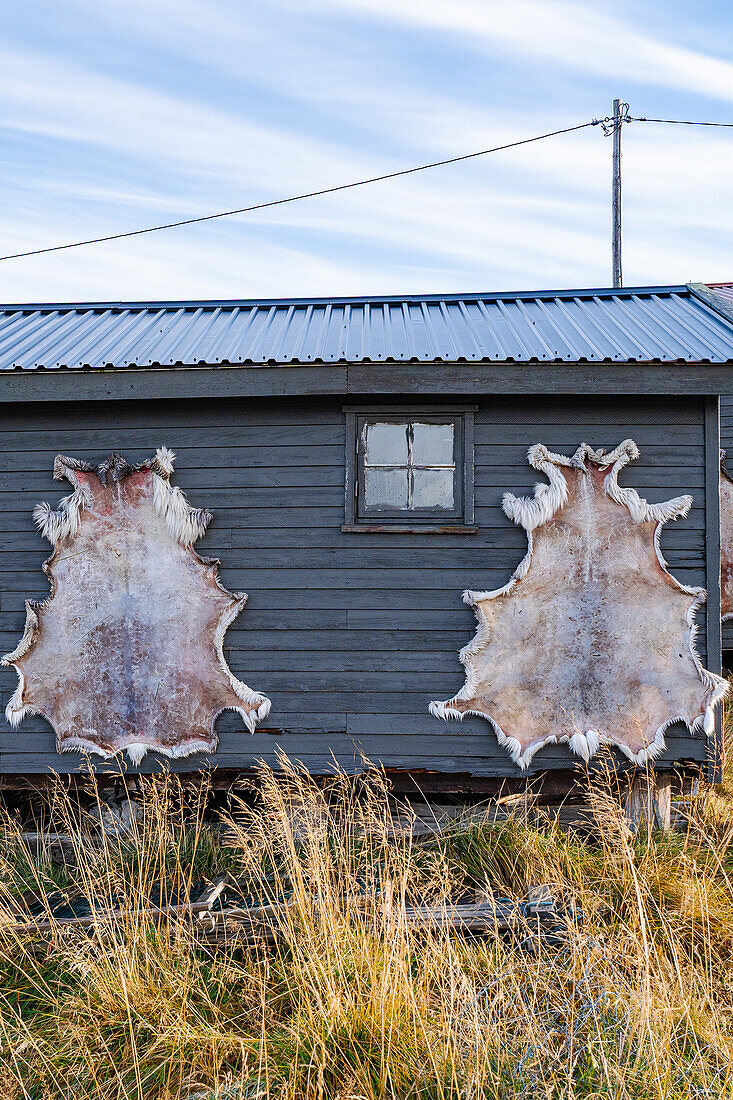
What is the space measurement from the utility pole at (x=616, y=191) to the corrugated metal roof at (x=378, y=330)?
11825 millimetres

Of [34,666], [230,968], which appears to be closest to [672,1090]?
[230,968]

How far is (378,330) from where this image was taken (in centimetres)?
615

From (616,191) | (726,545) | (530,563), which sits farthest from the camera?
(616,191)

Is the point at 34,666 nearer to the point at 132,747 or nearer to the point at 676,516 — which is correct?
the point at 132,747

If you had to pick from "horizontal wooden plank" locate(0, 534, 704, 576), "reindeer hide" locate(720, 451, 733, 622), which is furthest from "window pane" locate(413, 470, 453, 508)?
"reindeer hide" locate(720, 451, 733, 622)

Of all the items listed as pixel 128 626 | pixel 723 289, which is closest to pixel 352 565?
pixel 128 626

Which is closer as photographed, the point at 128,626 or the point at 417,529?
the point at 417,529

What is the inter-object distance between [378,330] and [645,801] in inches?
168

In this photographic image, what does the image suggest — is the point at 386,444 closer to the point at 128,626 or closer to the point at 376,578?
the point at 376,578

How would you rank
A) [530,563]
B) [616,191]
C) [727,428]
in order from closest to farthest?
[530,563], [727,428], [616,191]

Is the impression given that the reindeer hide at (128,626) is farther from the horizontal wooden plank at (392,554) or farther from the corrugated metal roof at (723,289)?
the corrugated metal roof at (723,289)

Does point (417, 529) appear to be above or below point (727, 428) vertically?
below

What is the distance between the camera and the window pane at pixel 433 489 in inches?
216

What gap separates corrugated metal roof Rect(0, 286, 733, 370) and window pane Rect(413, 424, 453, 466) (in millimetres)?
539
